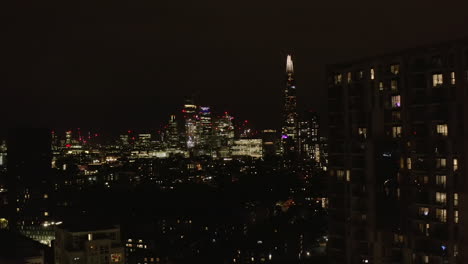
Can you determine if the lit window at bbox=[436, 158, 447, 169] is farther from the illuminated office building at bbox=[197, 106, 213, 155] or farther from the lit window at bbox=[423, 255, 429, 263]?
the illuminated office building at bbox=[197, 106, 213, 155]

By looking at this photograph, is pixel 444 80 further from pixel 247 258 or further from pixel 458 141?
pixel 247 258

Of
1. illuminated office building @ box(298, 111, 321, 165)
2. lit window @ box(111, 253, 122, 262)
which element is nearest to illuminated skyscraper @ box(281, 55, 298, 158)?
illuminated office building @ box(298, 111, 321, 165)

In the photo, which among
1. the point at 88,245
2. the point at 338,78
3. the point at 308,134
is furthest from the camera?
the point at 308,134

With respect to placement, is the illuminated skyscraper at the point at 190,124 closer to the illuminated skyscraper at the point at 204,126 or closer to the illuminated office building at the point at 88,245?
the illuminated skyscraper at the point at 204,126

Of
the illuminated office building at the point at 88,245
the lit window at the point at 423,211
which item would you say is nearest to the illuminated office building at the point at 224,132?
the illuminated office building at the point at 88,245

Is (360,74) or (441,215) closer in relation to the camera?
(441,215)

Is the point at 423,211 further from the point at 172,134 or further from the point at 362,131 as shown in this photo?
the point at 172,134

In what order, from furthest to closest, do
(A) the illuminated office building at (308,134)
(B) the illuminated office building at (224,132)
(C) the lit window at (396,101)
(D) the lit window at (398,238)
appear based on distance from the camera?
1. (B) the illuminated office building at (224,132)
2. (A) the illuminated office building at (308,134)
3. (C) the lit window at (396,101)
4. (D) the lit window at (398,238)

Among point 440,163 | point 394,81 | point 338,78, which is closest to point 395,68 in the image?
point 394,81
